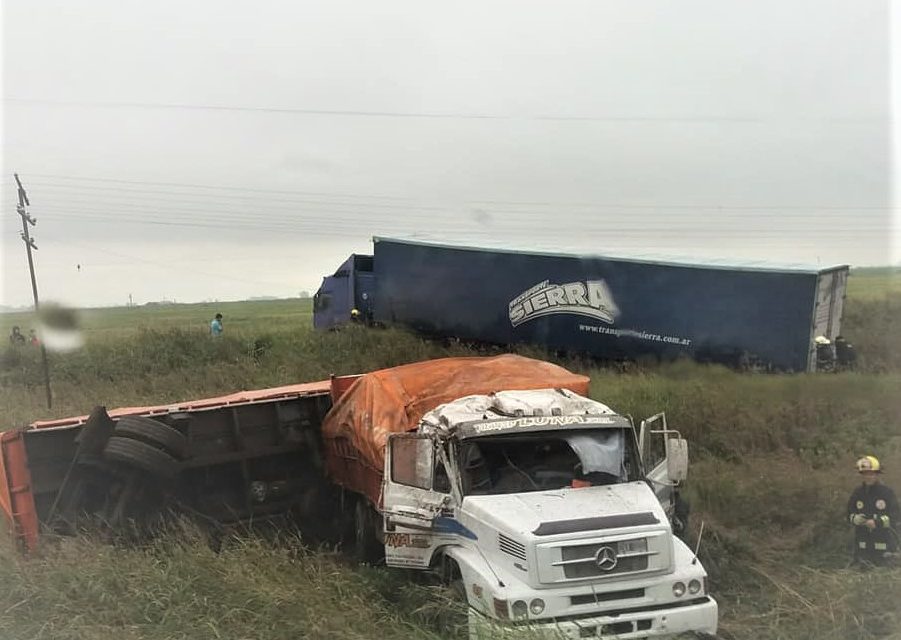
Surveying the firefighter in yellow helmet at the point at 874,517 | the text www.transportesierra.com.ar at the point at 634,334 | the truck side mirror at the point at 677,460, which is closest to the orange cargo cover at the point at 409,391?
the truck side mirror at the point at 677,460

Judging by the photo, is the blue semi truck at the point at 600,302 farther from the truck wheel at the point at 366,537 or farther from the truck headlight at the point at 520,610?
the truck headlight at the point at 520,610

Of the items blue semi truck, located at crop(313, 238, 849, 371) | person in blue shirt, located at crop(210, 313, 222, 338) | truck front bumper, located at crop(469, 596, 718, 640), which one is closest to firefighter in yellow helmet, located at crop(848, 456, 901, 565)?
truck front bumper, located at crop(469, 596, 718, 640)

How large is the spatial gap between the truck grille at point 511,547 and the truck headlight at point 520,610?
0.93 feet

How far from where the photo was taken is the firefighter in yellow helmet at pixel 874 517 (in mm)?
6102

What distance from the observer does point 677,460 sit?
580 centimetres

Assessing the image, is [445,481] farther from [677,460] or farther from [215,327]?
[215,327]

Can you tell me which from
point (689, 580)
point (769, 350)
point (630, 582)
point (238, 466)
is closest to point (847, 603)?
point (689, 580)

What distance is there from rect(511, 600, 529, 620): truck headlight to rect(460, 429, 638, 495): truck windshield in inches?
41.7

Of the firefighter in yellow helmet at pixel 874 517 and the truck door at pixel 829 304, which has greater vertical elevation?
the truck door at pixel 829 304

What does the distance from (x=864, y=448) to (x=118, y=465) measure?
934 centimetres

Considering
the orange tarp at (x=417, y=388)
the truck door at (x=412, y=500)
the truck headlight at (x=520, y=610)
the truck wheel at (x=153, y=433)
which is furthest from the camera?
the truck wheel at (x=153, y=433)

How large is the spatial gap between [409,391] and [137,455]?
270 centimetres

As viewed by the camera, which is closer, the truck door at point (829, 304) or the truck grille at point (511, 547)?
the truck grille at point (511, 547)

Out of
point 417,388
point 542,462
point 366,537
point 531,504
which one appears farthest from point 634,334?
point 531,504
